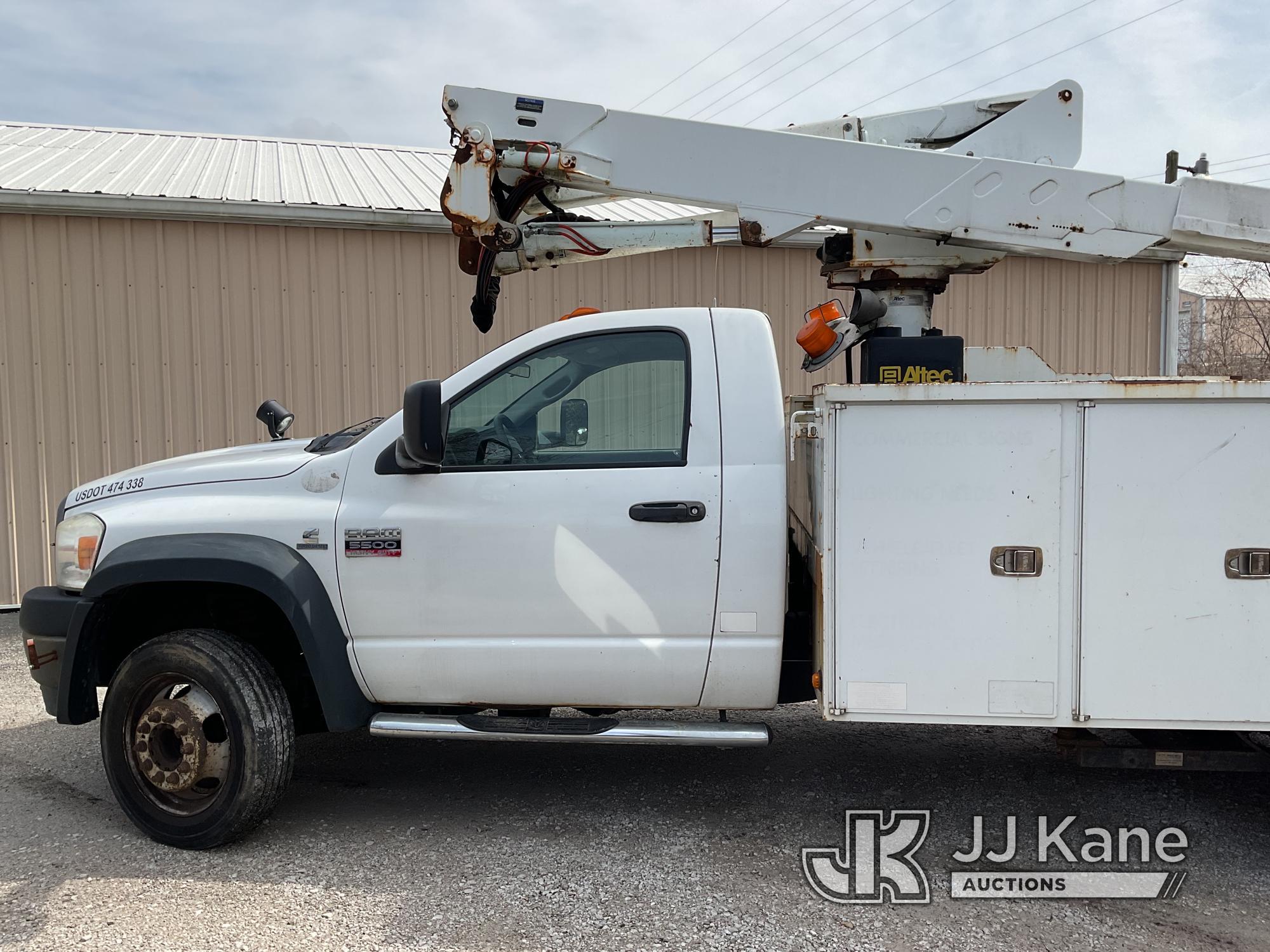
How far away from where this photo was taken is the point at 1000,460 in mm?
3258

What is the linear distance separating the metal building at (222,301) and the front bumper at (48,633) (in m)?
4.28

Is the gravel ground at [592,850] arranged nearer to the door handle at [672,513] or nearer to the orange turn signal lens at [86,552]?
the orange turn signal lens at [86,552]

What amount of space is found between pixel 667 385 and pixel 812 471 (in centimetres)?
65

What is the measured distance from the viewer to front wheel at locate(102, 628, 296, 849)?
11.9 feet

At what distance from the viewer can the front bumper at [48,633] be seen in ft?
12.5

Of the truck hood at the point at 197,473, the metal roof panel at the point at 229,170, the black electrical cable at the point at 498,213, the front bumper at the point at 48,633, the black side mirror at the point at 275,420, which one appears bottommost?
the front bumper at the point at 48,633

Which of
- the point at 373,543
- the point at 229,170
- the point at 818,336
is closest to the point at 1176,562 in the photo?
the point at 818,336

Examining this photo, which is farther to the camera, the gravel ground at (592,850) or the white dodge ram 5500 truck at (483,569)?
the white dodge ram 5500 truck at (483,569)

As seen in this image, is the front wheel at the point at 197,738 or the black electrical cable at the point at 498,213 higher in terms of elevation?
the black electrical cable at the point at 498,213

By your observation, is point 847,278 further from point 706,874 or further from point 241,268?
point 241,268

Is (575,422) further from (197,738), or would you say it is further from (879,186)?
(197,738)

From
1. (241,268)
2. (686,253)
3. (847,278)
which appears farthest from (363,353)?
(847,278)

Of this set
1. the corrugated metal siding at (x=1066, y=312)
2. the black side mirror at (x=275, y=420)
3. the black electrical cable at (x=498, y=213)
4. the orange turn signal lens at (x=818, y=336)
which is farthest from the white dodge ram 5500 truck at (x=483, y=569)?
the corrugated metal siding at (x=1066, y=312)

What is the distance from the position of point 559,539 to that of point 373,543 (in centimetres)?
72
